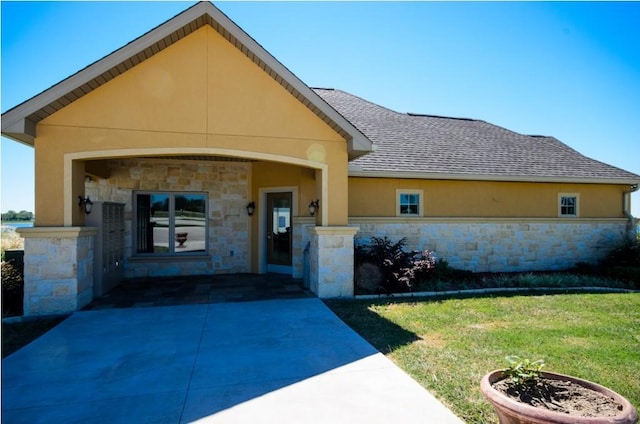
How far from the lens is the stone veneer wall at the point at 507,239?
11.8m

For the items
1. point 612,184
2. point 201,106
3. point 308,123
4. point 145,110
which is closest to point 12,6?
point 145,110

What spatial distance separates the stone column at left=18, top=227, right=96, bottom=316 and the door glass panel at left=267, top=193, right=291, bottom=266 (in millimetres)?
5639

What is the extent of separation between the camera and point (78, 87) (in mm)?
7070

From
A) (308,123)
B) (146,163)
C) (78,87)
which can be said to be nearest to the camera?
(78,87)

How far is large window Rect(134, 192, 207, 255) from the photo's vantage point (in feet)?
37.8

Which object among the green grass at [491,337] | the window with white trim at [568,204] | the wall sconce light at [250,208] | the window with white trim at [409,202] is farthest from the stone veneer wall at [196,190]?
the window with white trim at [568,204]

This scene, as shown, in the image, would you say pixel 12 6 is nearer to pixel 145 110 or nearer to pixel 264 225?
pixel 145 110

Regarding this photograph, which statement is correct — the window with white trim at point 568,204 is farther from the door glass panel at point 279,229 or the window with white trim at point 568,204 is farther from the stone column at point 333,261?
the door glass panel at point 279,229

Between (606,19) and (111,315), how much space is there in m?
13.6

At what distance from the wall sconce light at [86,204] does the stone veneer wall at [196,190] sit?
2.92m

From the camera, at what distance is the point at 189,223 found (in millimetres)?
11844

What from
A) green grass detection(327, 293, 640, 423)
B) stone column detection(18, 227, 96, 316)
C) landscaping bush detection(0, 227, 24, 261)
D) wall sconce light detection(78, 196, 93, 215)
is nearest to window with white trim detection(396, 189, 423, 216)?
green grass detection(327, 293, 640, 423)

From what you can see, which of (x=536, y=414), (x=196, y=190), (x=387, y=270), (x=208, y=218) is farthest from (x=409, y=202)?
(x=536, y=414)

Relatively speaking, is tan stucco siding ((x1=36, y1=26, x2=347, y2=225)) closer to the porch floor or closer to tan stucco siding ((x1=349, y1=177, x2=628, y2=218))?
the porch floor
